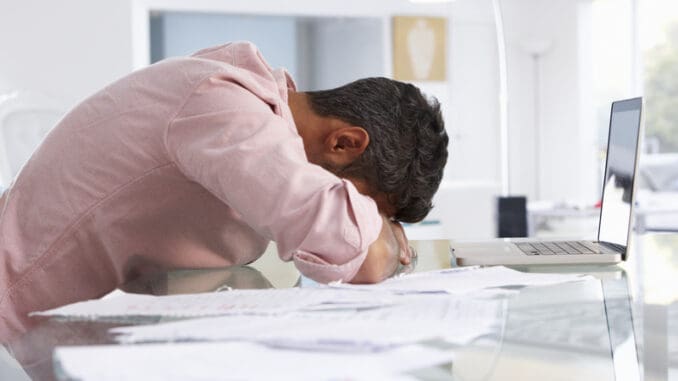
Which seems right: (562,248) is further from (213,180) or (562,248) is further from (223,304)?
(223,304)

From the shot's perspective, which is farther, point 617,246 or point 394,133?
point 617,246

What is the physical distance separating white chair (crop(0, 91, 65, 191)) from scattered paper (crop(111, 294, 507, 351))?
10.2ft

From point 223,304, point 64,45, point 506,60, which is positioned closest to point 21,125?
point 64,45

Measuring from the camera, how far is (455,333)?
2.13 ft

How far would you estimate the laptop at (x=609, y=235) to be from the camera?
1360 millimetres

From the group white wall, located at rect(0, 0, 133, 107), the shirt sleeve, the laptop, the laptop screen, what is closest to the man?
the shirt sleeve

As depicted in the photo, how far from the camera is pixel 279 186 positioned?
93cm

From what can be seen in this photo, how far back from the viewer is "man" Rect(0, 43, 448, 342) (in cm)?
95

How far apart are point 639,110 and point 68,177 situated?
970 mm

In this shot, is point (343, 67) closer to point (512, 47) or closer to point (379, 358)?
point (512, 47)

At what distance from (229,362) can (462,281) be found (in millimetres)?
504

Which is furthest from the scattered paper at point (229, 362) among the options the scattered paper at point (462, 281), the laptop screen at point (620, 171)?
the laptop screen at point (620, 171)

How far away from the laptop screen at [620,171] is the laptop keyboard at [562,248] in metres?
0.04

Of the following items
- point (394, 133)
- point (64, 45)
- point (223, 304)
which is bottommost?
point (223, 304)
